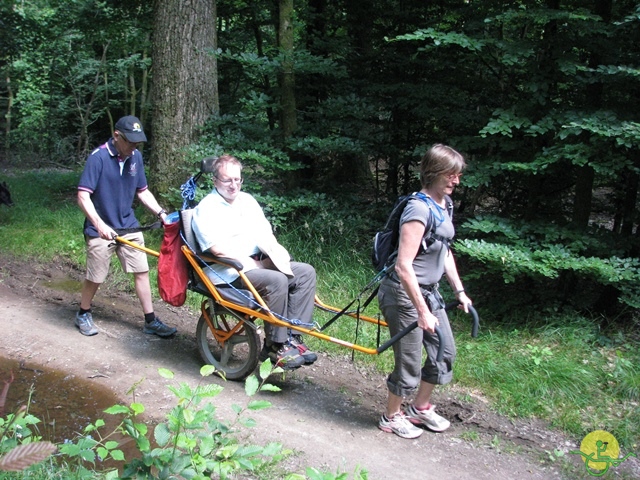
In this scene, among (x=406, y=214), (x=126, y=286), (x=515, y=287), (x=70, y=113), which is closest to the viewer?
(x=406, y=214)

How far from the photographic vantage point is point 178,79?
8180 millimetres

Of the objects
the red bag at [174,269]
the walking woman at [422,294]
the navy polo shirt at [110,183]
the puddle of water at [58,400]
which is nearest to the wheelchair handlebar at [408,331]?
the walking woman at [422,294]

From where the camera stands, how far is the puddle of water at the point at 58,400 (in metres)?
4.11

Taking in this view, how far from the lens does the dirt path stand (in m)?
3.93

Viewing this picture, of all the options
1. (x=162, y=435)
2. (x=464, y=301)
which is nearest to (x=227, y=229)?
(x=464, y=301)

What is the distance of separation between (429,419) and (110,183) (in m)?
3.39

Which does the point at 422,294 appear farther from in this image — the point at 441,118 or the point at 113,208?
the point at 441,118

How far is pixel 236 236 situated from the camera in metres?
4.83

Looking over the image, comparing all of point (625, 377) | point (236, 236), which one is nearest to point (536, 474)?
point (625, 377)

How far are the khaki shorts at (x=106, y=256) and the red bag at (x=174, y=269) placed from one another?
703mm

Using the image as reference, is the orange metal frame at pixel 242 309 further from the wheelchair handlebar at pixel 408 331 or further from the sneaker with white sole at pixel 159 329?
the sneaker with white sole at pixel 159 329

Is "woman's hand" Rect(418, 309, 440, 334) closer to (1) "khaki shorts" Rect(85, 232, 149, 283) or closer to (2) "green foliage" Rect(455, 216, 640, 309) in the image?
(2) "green foliage" Rect(455, 216, 640, 309)

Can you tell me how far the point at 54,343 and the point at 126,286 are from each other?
178 cm

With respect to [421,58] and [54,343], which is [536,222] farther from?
[54,343]
